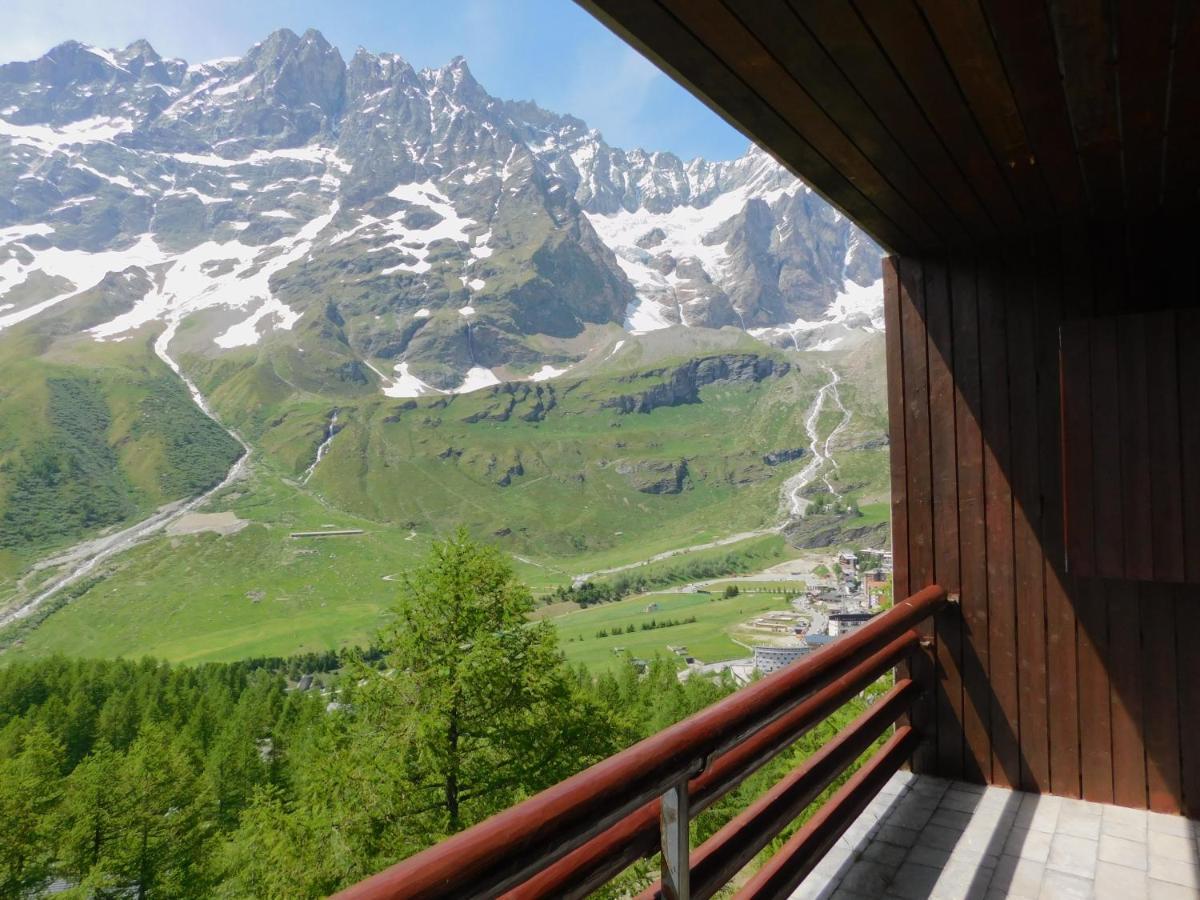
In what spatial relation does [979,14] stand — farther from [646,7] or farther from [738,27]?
[646,7]

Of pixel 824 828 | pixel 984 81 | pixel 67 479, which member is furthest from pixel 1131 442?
pixel 67 479

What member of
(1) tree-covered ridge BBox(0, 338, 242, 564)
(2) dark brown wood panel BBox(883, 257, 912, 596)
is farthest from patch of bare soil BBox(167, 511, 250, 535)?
(2) dark brown wood panel BBox(883, 257, 912, 596)

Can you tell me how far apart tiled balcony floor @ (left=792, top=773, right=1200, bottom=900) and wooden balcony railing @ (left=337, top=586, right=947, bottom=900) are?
16 centimetres

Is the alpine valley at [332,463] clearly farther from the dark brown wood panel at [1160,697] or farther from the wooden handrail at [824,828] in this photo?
the dark brown wood panel at [1160,697]

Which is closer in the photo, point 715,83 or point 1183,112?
point 715,83

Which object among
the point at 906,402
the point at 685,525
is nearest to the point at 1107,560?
the point at 906,402

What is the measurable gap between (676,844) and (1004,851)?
2079 mm

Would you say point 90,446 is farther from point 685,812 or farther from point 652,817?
point 685,812

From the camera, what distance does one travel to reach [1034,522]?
3457 millimetres

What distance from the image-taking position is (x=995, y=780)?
3.52 meters

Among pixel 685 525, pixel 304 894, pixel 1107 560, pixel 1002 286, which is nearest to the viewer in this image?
pixel 1107 560

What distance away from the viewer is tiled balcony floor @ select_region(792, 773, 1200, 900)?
260 centimetres

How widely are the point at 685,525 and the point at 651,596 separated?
39.5 meters

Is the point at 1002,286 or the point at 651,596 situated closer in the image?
the point at 1002,286
